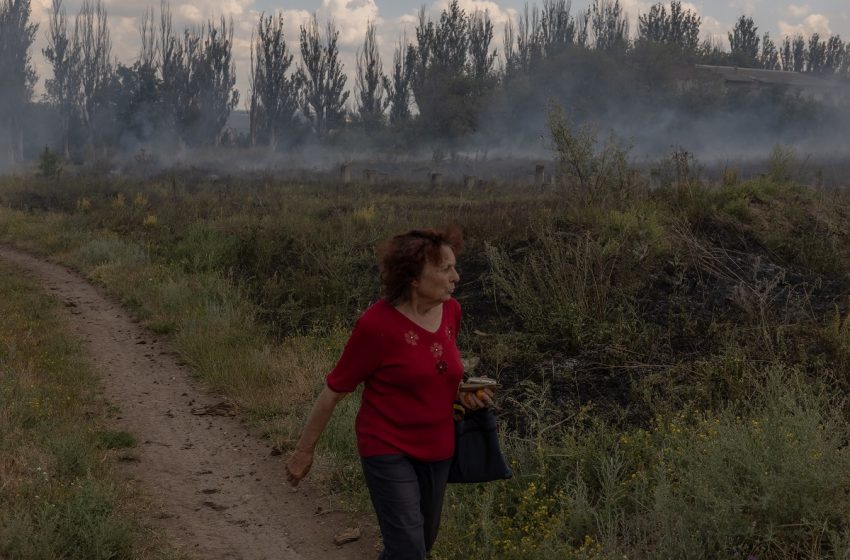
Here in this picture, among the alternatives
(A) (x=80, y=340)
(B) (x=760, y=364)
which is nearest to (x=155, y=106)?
(A) (x=80, y=340)

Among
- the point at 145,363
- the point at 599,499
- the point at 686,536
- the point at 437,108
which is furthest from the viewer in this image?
the point at 437,108

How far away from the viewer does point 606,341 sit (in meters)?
7.43

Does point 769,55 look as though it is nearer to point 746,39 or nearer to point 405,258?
point 746,39

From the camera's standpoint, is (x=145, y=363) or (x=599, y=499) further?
(x=145, y=363)

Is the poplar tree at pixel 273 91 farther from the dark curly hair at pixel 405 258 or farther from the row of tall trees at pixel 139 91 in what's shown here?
the dark curly hair at pixel 405 258

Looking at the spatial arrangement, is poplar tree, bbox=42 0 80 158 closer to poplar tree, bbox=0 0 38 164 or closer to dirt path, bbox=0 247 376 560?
poplar tree, bbox=0 0 38 164

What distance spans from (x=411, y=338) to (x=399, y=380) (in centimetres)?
17

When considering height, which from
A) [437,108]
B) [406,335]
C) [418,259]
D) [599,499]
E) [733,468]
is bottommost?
[599,499]

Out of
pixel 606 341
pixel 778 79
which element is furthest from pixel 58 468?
pixel 778 79

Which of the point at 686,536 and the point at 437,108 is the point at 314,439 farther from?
the point at 437,108

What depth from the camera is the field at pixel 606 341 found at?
4.14 m

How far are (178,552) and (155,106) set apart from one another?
5595 centimetres

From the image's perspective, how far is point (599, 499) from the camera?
4.70 metres

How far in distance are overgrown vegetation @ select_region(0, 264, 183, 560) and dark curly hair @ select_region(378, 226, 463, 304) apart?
2.23 metres
